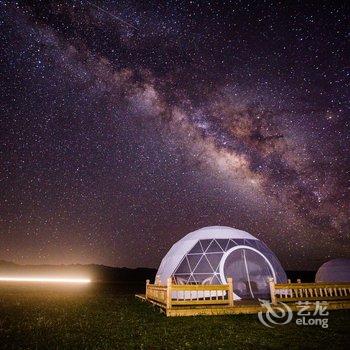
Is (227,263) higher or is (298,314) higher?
(227,263)

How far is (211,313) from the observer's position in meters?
11.1

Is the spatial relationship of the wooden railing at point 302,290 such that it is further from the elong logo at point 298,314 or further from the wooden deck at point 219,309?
the wooden deck at point 219,309

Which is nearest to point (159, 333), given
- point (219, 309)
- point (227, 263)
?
point (219, 309)

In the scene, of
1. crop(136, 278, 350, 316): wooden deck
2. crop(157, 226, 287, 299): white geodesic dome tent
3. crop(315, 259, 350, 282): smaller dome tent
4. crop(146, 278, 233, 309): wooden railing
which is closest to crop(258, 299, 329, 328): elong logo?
crop(136, 278, 350, 316): wooden deck

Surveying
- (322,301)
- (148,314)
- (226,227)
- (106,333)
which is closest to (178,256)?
(226,227)

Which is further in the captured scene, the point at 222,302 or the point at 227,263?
the point at 227,263

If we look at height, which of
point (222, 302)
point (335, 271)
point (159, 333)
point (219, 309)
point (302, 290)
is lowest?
point (159, 333)

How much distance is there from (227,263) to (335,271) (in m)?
15.5

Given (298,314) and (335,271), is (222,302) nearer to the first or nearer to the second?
(298,314)

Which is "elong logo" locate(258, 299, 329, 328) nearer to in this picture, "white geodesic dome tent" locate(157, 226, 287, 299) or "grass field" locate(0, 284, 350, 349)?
"grass field" locate(0, 284, 350, 349)

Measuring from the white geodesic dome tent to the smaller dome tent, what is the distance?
38.2 ft

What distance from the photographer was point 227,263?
1483 centimetres

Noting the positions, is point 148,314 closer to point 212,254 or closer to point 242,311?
point 242,311

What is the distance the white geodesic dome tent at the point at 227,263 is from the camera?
47.5 ft
